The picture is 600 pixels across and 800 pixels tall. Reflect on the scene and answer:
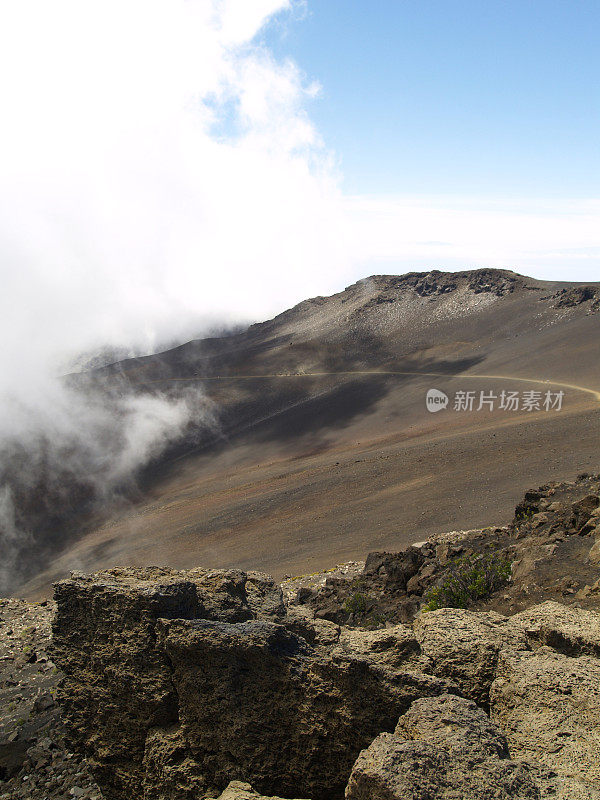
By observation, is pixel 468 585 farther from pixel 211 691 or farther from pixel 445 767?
pixel 445 767

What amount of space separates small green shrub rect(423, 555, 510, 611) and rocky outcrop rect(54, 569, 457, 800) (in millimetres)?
4439

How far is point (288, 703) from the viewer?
4.14 m

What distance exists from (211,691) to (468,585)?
6085 millimetres

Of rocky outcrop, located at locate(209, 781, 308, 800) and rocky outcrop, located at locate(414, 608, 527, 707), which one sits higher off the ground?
rocky outcrop, located at locate(414, 608, 527, 707)

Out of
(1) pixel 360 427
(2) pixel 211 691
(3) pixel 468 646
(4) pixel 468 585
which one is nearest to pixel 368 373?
(1) pixel 360 427

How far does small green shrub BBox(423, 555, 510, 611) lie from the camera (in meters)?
8.91

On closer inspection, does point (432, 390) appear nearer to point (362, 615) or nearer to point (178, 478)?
point (178, 478)

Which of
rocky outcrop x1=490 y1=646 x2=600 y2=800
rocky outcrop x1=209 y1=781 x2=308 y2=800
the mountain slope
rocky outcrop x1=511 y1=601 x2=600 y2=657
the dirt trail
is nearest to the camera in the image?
rocky outcrop x1=490 y1=646 x2=600 y2=800

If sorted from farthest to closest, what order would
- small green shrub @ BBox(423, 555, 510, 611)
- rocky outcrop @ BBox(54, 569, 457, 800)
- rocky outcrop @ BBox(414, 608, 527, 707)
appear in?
small green shrub @ BBox(423, 555, 510, 611), rocky outcrop @ BBox(414, 608, 527, 707), rocky outcrop @ BBox(54, 569, 457, 800)

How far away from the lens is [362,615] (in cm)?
1002

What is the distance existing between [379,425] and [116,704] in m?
37.9

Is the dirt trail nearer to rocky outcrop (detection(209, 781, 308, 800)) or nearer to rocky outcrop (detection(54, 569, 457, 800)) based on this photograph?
rocky outcrop (detection(54, 569, 457, 800))

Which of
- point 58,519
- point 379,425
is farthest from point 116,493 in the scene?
point 379,425

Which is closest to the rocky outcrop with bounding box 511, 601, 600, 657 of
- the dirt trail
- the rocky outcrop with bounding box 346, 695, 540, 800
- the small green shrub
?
the rocky outcrop with bounding box 346, 695, 540, 800
